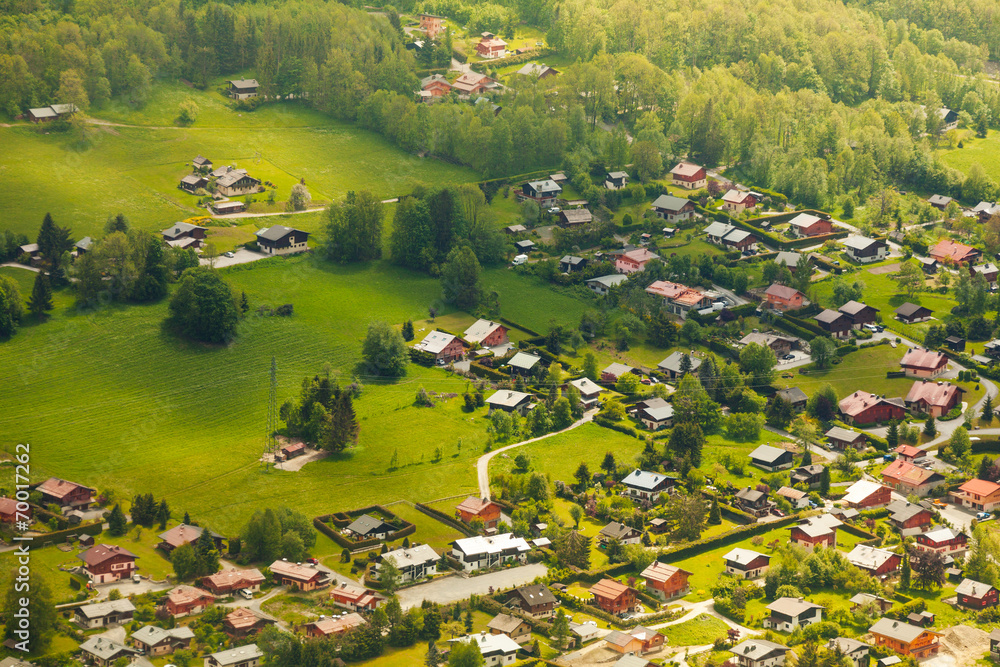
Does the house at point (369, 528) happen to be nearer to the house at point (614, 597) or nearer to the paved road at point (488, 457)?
the paved road at point (488, 457)

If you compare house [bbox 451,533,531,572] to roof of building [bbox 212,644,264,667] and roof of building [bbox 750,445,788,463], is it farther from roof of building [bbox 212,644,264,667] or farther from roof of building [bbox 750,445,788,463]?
roof of building [bbox 750,445,788,463]

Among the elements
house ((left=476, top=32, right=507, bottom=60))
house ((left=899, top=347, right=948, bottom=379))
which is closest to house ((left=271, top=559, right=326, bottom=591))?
house ((left=899, top=347, right=948, bottom=379))

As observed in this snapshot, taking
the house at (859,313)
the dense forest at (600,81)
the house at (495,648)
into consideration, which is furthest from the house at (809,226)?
the house at (495,648)

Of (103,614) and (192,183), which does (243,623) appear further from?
(192,183)

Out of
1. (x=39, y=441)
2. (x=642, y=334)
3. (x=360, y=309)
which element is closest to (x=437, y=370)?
(x=360, y=309)

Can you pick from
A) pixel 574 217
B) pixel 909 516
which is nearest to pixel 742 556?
pixel 909 516

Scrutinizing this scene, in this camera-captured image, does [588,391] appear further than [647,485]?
Yes

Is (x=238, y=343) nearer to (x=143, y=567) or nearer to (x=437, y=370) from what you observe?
(x=437, y=370)
